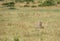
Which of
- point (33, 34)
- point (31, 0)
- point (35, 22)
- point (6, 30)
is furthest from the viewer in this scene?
point (31, 0)

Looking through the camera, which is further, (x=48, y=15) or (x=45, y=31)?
(x=48, y=15)

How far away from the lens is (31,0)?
27.2 metres

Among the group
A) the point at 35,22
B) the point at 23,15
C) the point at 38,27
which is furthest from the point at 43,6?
the point at 38,27

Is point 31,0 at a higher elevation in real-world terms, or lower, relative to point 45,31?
lower

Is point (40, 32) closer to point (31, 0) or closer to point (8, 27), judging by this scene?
point (8, 27)

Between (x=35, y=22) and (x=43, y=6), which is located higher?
(x=35, y=22)

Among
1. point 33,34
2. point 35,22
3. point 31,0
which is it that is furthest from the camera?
point 31,0

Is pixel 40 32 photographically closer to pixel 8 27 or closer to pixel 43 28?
pixel 43 28

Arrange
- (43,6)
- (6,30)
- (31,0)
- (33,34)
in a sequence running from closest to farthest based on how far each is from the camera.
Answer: (33,34) → (6,30) → (43,6) → (31,0)

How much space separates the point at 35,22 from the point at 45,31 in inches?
111

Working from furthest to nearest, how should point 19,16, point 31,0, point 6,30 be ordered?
point 31,0
point 19,16
point 6,30

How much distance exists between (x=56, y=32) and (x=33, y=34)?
1159 mm

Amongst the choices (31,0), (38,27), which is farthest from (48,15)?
(31,0)

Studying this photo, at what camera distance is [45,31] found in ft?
42.7
